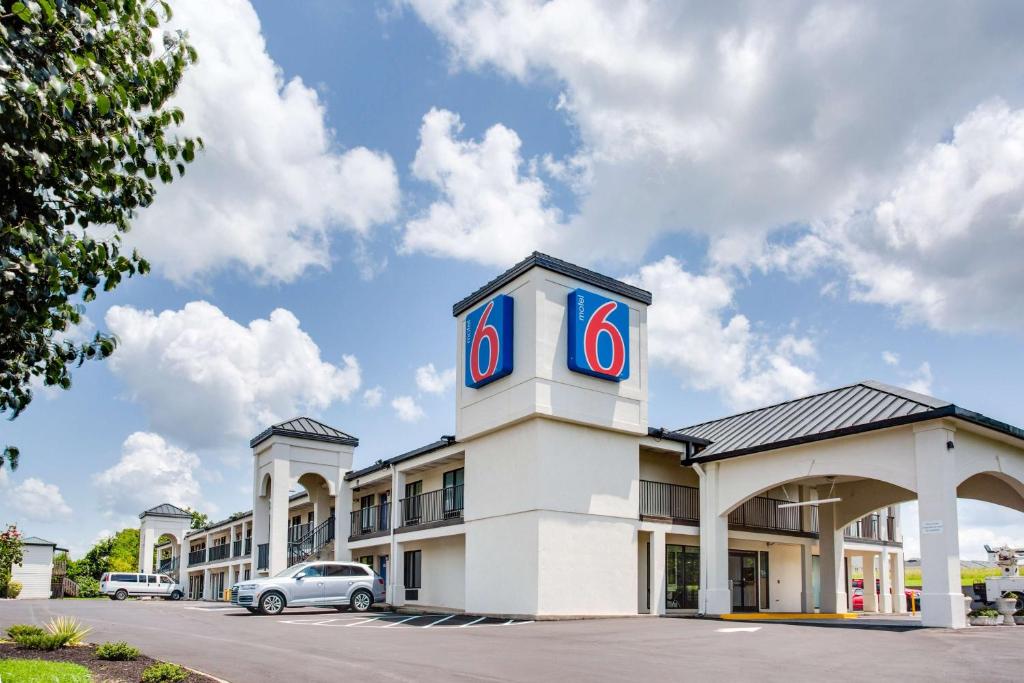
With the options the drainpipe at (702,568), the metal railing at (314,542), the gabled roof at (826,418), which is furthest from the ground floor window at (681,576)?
the metal railing at (314,542)

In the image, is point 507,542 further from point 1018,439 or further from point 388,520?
point 1018,439

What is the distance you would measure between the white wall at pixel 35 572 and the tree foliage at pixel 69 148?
49.5 meters

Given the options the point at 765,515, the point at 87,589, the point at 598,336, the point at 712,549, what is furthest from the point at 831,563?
the point at 87,589

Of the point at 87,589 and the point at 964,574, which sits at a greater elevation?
the point at 964,574

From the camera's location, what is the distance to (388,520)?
3136 cm

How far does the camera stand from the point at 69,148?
803 cm

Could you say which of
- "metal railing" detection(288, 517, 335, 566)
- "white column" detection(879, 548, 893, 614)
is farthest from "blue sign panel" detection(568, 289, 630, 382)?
"white column" detection(879, 548, 893, 614)

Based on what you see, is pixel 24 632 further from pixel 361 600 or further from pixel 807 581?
pixel 807 581

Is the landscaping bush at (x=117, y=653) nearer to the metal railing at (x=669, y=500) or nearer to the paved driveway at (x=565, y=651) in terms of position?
the paved driveway at (x=565, y=651)

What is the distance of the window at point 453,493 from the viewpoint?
90.2 feet

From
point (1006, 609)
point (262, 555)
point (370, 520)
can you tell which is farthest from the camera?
point (262, 555)

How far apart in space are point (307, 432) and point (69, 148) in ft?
87.0

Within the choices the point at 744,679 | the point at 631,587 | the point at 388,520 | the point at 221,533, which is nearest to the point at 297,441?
the point at 388,520

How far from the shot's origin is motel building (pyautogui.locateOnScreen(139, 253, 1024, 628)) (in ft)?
67.1
